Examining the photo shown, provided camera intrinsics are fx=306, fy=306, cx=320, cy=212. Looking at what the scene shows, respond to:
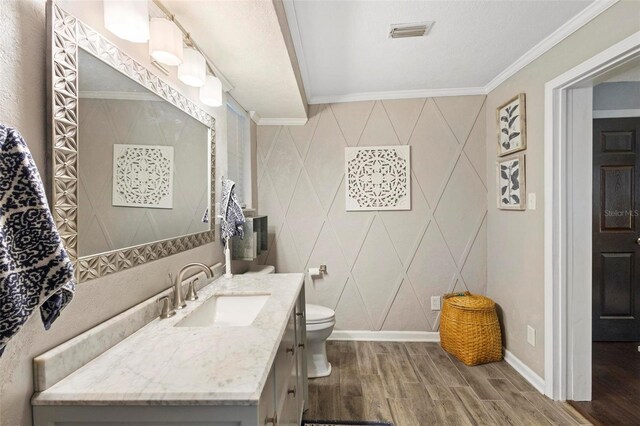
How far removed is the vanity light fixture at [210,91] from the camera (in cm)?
158

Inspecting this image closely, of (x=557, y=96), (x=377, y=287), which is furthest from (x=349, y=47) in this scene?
(x=377, y=287)

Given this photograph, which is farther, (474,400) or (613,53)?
(474,400)

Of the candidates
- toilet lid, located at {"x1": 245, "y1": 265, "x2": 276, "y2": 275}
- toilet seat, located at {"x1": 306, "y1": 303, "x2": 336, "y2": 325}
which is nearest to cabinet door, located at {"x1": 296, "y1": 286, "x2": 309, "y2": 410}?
toilet seat, located at {"x1": 306, "y1": 303, "x2": 336, "y2": 325}

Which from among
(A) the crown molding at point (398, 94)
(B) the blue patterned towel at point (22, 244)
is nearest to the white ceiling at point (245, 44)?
(A) the crown molding at point (398, 94)

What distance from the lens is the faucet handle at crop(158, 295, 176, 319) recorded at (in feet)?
4.04

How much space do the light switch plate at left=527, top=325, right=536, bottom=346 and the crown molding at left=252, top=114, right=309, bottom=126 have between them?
2.41 metres

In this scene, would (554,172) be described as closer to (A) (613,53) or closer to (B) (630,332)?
(A) (613,53)

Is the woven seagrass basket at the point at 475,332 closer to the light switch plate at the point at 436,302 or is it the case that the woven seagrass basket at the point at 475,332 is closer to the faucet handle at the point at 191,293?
the light switch plate at the point at 436,302

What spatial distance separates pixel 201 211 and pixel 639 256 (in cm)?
350

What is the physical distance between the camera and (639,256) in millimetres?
2578

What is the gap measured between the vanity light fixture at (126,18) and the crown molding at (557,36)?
211cm

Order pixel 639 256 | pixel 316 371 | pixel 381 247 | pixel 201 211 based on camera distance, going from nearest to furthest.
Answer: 1. pixel 201 211
2. pixel 316 371
3. pixel 639 256
4. pixel 381 247

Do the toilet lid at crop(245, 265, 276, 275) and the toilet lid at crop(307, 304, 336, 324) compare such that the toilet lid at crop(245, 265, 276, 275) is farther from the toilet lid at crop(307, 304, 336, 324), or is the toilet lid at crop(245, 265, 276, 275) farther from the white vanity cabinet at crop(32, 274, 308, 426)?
the white vanity cabinet at crop(32, 274, 308, 426)

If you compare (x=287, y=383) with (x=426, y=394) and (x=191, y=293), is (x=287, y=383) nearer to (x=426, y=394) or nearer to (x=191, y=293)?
(x=191, y=293)
